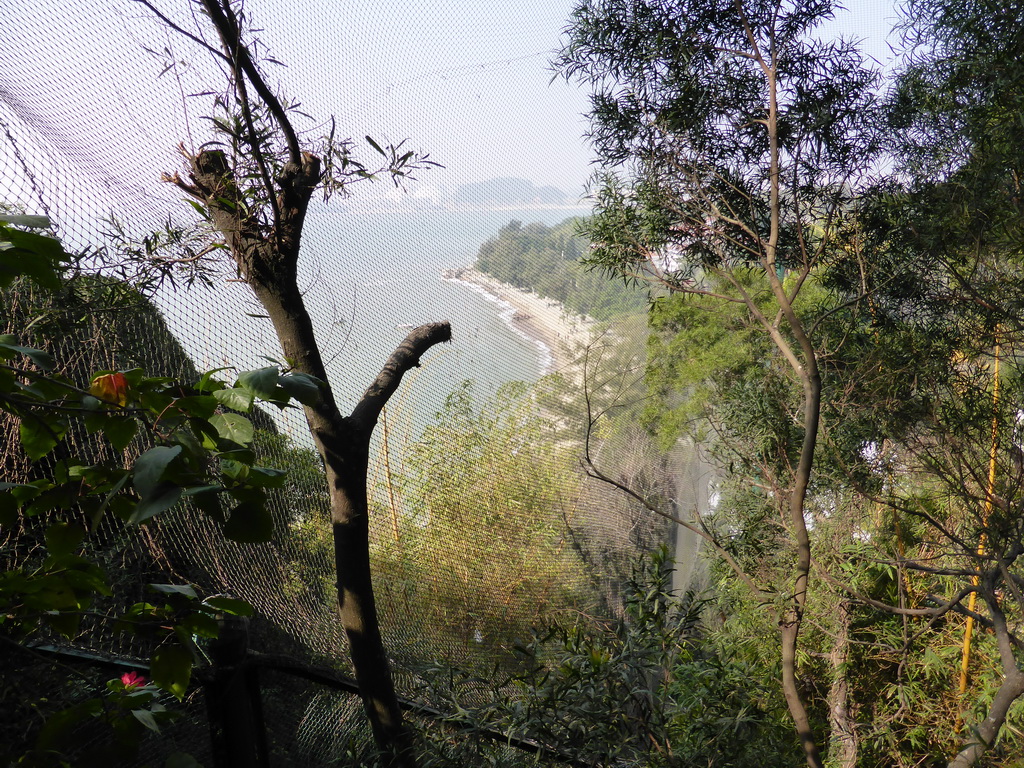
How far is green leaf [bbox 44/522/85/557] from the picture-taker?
54cm

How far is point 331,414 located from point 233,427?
0.89 meters

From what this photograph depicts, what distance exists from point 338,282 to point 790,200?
159cm

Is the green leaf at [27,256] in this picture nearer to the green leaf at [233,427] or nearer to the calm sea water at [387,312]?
the green leaf at [233,427]

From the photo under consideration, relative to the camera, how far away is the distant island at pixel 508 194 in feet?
10.7

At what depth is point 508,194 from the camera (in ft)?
11.5

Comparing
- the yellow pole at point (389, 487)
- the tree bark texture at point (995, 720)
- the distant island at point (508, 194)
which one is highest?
the distant island at point (508, 194)

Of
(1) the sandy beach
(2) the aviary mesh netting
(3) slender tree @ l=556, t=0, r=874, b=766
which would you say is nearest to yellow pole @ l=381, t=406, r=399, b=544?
(2) the aviary mesh netting

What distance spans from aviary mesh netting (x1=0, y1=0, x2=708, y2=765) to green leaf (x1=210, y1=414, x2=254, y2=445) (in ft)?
2.54

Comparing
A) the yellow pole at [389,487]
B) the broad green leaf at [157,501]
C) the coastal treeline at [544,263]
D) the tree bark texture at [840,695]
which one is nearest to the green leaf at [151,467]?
the broad green leaf at [157,501]

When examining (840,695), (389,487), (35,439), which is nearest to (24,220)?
(35,439)

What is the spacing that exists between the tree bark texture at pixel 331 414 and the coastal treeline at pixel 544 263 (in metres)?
1.95

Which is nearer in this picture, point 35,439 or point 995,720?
point 35,439

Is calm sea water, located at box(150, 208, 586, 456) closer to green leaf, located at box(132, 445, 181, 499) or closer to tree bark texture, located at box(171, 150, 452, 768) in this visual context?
tree bark texture, located at box(171, 150, 452, 768)

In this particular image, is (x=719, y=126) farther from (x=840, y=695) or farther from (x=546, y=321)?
(x=840, y=695)
